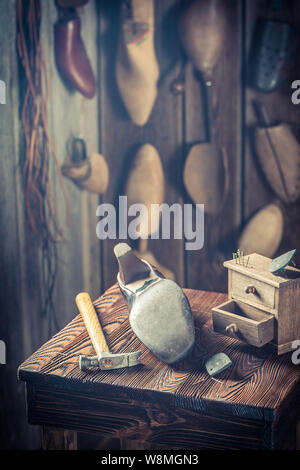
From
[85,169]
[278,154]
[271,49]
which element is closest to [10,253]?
[85,169]

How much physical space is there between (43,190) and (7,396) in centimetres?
51

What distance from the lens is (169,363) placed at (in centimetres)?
95

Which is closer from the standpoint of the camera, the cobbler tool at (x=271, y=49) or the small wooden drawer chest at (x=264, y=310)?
the small wooden drawer chest at (x=264, y=310)

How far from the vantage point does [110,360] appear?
938 millimetres

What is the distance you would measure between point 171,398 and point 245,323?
0.60 ft

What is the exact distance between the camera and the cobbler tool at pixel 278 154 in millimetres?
1561

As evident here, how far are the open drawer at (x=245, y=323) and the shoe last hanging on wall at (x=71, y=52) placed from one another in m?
0.80

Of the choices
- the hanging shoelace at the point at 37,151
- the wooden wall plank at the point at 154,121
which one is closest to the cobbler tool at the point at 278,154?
the wooden wall plank at the point at 154,121

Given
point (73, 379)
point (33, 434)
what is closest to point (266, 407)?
point (73, 379)

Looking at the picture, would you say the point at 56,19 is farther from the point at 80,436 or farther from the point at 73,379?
the point at 80,436

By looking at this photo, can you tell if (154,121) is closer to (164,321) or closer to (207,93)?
(207,93)

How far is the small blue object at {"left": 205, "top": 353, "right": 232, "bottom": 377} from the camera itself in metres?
0.92

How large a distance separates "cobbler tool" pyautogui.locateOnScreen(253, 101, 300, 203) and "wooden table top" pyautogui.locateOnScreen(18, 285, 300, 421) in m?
0.65

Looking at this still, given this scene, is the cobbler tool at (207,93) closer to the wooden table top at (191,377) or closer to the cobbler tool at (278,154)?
the cobbler tool at (278,154)
